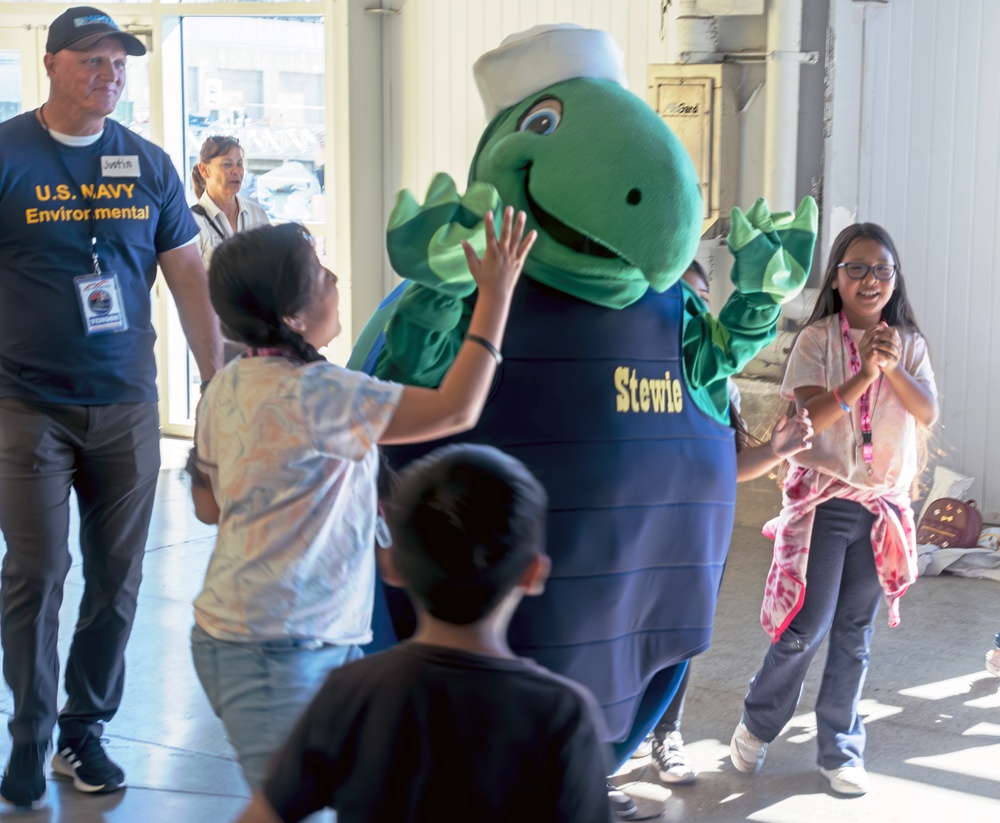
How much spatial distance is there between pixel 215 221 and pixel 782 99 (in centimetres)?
244

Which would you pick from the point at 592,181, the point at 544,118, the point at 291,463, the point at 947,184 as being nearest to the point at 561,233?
the point at 592,181

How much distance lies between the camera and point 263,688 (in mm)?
1916

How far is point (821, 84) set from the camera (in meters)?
5.65

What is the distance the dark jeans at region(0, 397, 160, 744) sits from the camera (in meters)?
2.90

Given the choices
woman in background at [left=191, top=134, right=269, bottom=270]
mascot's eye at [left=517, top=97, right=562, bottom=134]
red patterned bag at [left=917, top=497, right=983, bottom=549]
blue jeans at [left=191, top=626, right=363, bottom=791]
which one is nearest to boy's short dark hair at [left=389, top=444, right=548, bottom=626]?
blue jeans at [left=191, top=626, right=363, bottom=791]

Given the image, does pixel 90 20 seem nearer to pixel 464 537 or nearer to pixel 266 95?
pixel 464 537

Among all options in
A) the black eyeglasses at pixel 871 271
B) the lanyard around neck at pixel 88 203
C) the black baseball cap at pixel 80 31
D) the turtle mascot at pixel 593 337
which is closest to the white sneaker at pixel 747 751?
the turtle mascot at pixel 593 337

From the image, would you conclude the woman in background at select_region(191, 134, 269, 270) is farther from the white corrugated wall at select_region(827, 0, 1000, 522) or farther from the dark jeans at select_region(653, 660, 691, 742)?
the dark jeans at select_region(653, 660, 691, 742)

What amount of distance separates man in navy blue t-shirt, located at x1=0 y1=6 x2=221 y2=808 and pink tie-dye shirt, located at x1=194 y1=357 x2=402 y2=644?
1.08 m

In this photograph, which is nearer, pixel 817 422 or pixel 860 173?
pixel 817 422

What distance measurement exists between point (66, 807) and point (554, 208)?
6.15 ft

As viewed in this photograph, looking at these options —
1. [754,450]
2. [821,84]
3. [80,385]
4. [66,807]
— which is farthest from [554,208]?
[821,84]

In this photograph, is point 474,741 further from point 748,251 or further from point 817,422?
point 817,422

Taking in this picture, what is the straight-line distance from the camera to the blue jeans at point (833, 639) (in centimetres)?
308
